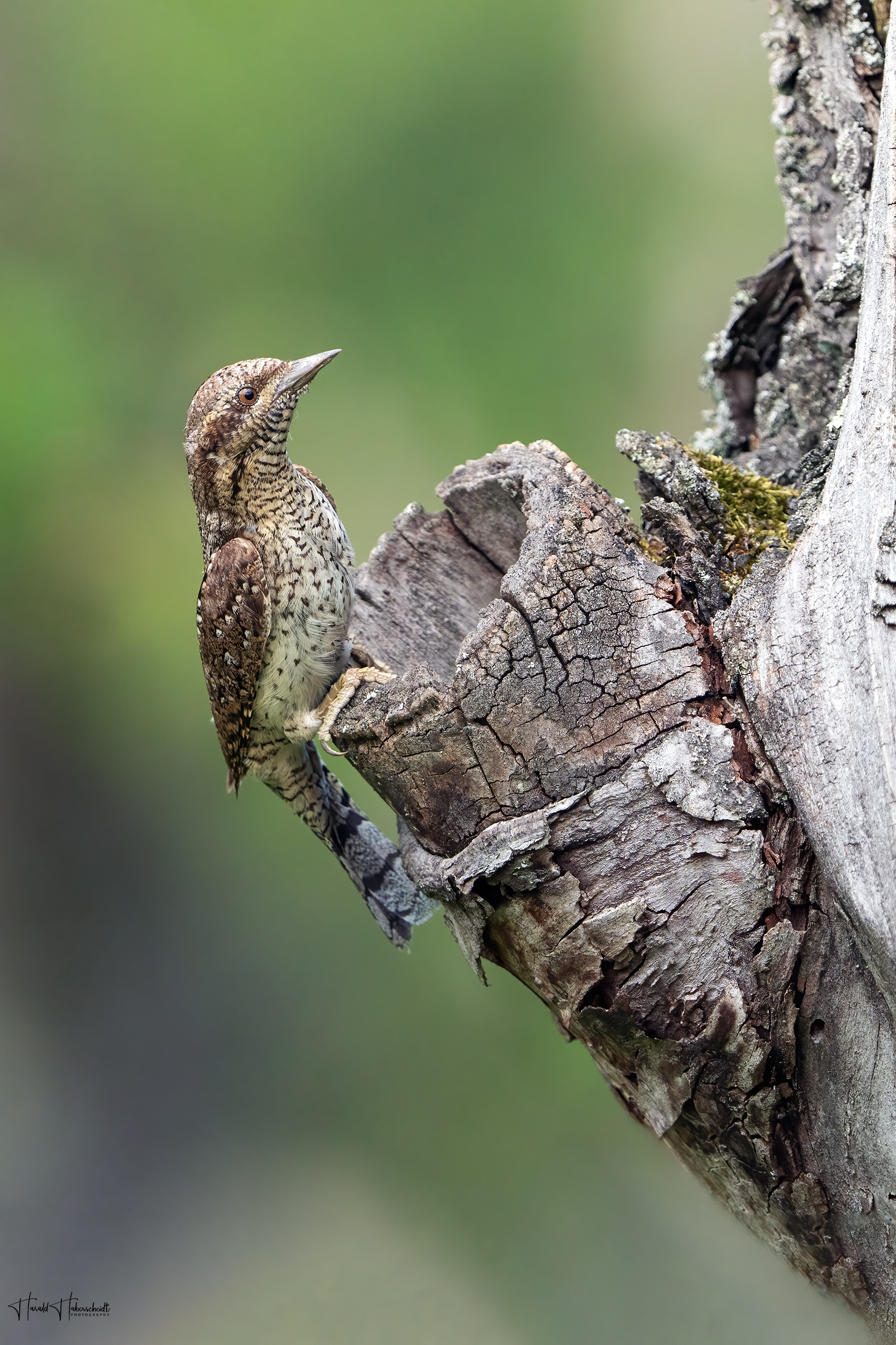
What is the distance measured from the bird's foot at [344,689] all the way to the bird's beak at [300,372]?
1.89 ft

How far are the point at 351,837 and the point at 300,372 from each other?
106cm

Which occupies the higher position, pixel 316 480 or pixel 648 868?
pixel 316 480

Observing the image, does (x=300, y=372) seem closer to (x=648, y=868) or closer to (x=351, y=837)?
(x=351, y=837)

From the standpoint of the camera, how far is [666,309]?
103 inches

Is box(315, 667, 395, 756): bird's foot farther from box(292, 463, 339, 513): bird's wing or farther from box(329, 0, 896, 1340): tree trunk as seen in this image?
box(292, 463, 339, 513): bird's wing

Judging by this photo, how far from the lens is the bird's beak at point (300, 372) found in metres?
1.82

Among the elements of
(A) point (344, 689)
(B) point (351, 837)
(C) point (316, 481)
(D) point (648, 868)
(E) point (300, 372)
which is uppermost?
(E) point (300, 372)

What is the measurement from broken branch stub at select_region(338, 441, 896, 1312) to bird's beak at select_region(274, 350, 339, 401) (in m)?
0.68

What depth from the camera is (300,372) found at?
5.99 ft

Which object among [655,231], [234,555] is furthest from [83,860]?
[655,231]

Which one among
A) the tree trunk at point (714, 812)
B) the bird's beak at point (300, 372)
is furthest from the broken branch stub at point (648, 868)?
the bird's beak at point (300, 372)

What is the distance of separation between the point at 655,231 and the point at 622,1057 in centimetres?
234

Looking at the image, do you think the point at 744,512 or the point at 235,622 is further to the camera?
the point at 235,622

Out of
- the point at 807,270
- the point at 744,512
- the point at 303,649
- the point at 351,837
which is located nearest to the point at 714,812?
the point at 744,512
